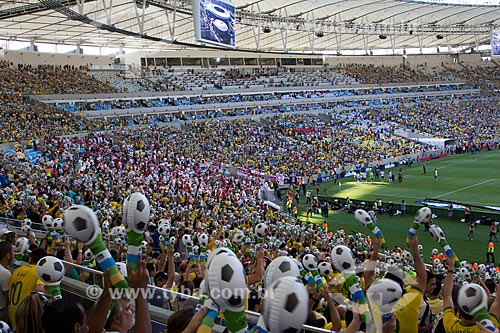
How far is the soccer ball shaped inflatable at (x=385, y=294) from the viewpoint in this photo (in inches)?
130

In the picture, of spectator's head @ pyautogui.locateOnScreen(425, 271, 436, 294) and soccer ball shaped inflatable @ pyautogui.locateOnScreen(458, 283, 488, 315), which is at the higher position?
soccer ball shaped inflatable @ pyautogui.locateOnScreen(458, 283, 488, 315)

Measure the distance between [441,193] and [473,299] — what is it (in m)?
29.7

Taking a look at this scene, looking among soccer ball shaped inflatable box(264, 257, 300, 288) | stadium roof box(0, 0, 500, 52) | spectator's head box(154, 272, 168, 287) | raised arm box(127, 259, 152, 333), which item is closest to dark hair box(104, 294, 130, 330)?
raised arm box(127, 259, 152, 333)

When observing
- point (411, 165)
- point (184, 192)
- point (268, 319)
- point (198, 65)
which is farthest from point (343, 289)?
point (198, 65)

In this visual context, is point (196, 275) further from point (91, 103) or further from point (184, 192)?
point (91, 103)

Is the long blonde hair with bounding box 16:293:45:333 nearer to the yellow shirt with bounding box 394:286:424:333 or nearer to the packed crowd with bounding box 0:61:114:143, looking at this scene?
the yellow shirt with bounding box 394:286:424:333

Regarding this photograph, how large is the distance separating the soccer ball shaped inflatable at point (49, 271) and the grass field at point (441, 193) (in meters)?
16.6

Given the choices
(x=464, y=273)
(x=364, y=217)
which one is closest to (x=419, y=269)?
(x=364, y=217)

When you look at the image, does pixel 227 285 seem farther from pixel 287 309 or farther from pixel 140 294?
pixel 140 294

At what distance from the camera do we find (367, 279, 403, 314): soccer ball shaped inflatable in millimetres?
3305

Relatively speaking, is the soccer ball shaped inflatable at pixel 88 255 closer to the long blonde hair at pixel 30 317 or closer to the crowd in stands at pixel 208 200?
the crowd in stands at pixel 208 200

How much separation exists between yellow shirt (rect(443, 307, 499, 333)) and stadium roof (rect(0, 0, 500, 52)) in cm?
3452

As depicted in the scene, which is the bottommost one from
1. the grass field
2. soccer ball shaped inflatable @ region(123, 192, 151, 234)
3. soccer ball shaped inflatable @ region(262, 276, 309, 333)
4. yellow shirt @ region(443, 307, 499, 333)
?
the grass field

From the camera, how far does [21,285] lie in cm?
484
